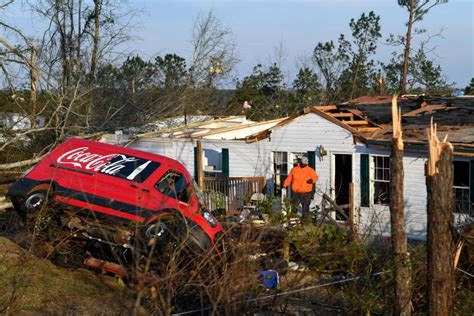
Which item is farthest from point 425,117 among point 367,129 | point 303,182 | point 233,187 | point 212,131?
point 212,131

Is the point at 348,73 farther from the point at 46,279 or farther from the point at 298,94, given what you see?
the point at 46,279

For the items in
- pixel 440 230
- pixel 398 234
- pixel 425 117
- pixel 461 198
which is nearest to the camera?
pixel 440 230

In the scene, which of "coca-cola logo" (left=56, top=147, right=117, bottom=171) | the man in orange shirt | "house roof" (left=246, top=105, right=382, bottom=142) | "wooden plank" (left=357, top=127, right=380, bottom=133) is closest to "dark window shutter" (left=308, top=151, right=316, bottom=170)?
"house roof" (left=246, top=105, right=382, bottom=142)

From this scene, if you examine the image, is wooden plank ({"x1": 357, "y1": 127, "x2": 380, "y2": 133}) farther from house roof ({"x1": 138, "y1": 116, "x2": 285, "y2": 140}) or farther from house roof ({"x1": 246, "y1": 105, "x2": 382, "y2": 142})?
house roof ({"x1": 138, "y1": 116, "x2": 285, "y2": 140})

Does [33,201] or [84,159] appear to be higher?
[84,159]

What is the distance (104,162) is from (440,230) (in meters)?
7.52

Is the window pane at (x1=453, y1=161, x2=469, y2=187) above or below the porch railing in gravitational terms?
above

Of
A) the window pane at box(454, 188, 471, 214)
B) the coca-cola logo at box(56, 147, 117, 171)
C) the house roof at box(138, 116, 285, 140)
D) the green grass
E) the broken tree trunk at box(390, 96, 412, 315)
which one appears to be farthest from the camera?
the house roof at box(138, 116, 285, 140)

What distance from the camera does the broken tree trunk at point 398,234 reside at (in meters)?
8.75

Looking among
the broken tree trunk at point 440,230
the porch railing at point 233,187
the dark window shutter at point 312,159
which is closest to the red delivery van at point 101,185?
the broken tree trunk at point 440,230

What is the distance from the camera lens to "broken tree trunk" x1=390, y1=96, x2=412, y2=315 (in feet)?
28.7

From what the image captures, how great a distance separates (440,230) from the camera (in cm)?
820

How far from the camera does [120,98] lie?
25.4m

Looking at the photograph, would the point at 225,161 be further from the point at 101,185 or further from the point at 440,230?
the point at 440,230
